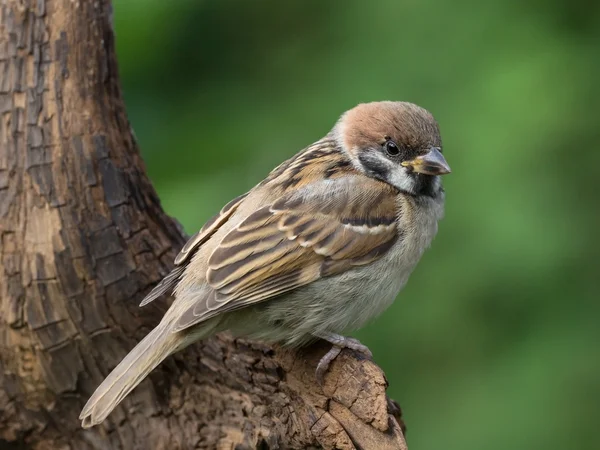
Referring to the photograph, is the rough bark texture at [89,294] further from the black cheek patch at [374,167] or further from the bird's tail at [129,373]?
the black cheek patch at [374,167]

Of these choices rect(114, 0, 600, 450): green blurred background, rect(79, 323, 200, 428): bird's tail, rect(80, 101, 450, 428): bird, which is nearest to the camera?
rect(79, 323, 200, 428): bird's tail

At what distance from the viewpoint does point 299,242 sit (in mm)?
3752

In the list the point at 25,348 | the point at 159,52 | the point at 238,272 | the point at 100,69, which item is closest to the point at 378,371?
the point at 238,272

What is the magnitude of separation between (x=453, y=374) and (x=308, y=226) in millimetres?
1131

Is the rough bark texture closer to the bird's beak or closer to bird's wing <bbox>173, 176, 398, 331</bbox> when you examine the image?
bird's wing <bbox>173, 176, 398, 331</bbox>

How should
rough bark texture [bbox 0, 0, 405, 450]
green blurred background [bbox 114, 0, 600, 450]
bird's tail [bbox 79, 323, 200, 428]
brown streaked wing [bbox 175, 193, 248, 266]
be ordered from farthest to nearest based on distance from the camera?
green blurred background [bbox 114, 0, 600, 450], brown streaked wing [bbox 175, 193, 248, 266], rough bark texture [bbox 0, 0, 405, 450], bird's tail [bbox 79, 323, 200, 428]

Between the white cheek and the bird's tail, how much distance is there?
3.05ft

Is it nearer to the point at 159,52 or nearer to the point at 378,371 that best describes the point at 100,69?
the point at 159,52

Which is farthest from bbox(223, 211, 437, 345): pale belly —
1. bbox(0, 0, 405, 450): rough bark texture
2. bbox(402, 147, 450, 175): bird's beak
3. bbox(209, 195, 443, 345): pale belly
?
bbox(402, 147, 450, 175): bird's beak

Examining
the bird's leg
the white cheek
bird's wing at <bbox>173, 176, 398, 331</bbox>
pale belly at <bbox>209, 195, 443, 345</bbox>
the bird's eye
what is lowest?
the bird's leg

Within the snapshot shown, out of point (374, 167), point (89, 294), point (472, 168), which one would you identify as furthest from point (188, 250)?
point (472, 168)

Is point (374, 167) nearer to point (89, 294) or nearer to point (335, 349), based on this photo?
point (335, 349)

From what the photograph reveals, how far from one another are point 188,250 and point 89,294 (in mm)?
351

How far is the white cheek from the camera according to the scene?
3.97m
